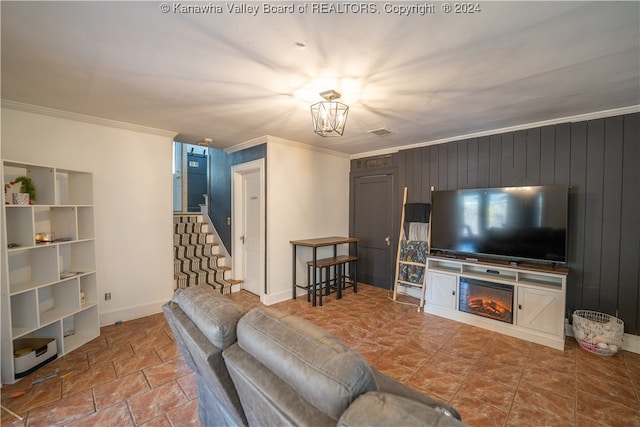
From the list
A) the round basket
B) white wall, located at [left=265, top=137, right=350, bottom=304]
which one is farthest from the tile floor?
white wall, located at [left=265, top=137, right=350, bottom=304]

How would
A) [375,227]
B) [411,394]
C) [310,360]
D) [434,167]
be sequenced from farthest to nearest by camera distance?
[375,227], [434,167], [411,394], [310,360]

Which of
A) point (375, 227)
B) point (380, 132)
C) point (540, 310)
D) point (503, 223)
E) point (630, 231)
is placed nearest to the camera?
point (630, 231)

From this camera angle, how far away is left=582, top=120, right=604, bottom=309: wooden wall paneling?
3.05m

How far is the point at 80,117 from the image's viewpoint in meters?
3.12

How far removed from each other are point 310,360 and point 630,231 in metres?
3.91

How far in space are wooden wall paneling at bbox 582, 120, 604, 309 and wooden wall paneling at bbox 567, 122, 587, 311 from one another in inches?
1.3

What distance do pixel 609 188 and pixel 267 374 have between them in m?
4.05

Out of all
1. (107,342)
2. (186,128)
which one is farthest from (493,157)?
(107,342)

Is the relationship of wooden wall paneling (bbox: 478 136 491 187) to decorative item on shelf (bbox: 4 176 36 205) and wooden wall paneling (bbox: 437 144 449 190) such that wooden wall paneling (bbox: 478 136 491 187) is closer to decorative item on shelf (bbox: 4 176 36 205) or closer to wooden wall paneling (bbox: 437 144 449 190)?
wooden wall paneling (bbox: 437 144 449 190)

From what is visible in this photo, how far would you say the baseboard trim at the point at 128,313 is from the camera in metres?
3.38

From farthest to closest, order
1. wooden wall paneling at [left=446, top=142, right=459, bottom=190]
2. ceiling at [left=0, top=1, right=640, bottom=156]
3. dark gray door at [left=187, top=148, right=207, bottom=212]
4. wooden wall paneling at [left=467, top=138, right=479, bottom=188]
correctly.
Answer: dark gray door at [left=187, top=148, right=207, bottom=212]
wooden wall paneling at [left=446, top=142, right=459, bottom=190]
wooden wall paneling at [left=467, top=138, right=479, bottom=188]
ceiling at [left=0, top=1, right=640, bottom=156]

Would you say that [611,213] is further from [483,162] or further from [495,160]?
[483,162]

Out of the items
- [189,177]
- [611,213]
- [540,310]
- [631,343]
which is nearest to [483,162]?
[611,213]

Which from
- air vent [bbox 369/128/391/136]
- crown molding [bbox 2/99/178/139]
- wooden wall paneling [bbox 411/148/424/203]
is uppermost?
air vent [bbox 369/128/391/136]
